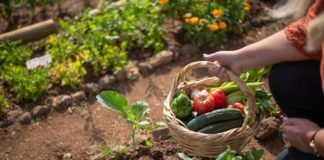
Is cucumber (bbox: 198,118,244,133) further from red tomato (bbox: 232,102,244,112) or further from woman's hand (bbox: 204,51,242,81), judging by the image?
woman's hand (bbox: 204,51,242,81)

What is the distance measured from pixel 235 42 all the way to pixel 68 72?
1561 millimetres

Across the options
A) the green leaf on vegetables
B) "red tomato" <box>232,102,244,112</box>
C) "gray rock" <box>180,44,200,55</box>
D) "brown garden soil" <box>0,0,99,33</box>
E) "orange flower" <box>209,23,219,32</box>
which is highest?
the green leaf on vegetables

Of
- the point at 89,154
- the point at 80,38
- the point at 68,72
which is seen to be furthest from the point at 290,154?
the point at 80,38

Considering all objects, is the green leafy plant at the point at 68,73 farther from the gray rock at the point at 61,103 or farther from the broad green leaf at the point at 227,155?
the broad green leaf at the point at 227,155

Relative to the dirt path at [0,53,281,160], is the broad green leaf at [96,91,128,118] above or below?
above

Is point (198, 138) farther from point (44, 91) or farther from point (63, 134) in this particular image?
point (44, 91)

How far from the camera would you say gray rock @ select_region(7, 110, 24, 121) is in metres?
3.82

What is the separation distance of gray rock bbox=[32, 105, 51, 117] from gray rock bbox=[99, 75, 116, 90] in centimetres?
48

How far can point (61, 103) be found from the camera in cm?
394

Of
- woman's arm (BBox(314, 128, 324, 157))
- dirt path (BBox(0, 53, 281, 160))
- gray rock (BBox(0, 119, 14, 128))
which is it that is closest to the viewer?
woman's arm (BBox(314, 128, 324, 157))

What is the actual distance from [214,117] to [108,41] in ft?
5.76

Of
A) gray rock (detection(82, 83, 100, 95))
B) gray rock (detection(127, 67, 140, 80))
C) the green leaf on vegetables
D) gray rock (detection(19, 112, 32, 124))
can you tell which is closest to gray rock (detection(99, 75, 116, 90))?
gray rock (detection(82, 83, 100, 95))

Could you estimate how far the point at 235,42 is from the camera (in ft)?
14.7

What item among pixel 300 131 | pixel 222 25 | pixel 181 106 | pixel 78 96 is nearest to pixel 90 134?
pixel 78 96
